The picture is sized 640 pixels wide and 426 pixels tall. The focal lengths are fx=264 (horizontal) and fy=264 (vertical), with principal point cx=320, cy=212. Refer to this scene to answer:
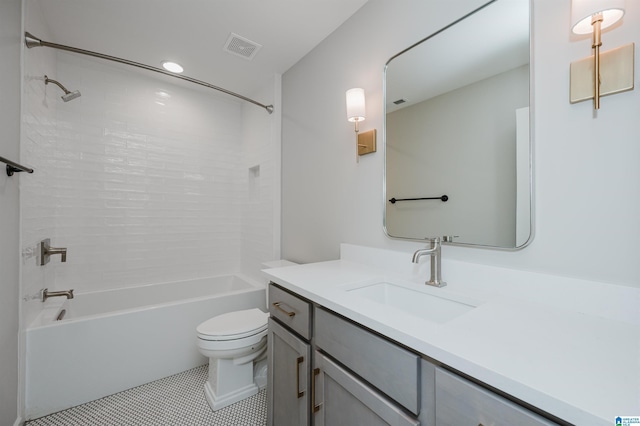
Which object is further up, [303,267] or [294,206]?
[294,206]

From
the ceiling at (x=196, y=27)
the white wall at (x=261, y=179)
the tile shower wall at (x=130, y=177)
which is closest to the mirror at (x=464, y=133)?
the ceiling at (x=196, y=27)

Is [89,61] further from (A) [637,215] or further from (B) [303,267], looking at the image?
(A) [637,215]

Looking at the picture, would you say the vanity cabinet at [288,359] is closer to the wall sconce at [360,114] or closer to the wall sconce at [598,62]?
the wall sconce at [360,114]

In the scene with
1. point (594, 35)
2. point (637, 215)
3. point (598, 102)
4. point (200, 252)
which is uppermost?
point (594, 35)

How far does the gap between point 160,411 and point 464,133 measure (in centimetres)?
231

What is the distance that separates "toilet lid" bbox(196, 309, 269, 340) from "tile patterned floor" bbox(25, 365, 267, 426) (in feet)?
1.47

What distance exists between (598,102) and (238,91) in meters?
2.91

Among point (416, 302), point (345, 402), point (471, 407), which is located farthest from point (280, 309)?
point (471, 407)

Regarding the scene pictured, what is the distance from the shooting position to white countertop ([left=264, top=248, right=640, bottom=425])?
45 cm

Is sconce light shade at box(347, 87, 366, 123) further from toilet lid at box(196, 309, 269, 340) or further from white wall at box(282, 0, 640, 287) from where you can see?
toilet lid at box(196, 309, 269, 340)

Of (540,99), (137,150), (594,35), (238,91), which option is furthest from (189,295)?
(594,35)

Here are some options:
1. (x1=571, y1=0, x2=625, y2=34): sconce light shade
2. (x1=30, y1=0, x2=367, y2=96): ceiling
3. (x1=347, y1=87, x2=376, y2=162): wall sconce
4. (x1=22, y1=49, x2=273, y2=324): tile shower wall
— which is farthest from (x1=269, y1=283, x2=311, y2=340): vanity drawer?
(x1=30, y1=0, x2=367, y2=96): ceiling

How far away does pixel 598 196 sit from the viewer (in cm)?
83

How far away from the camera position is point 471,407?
0.57 meters
